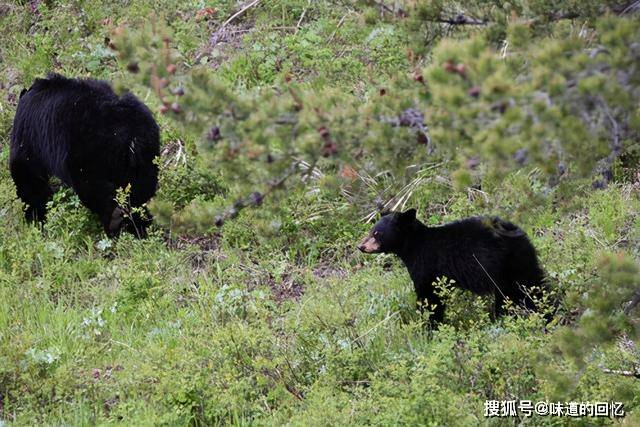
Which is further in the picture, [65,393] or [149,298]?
[149,298]

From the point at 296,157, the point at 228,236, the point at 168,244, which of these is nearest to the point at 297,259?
the point at 228,236

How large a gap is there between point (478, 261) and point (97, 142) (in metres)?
3.41

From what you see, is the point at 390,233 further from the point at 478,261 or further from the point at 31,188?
the point at 31,188

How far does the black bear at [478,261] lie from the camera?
18.8 ft

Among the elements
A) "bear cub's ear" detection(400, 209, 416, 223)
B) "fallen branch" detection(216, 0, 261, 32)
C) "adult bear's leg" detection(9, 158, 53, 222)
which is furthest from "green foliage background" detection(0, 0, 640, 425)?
"fallen branch" detection(216, 0, 261, 32)

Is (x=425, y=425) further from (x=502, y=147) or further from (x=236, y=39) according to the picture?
(x=236, y=39)

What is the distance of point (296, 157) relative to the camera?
3418 mm

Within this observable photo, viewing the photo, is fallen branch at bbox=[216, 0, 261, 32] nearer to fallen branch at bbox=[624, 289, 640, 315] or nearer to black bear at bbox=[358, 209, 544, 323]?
black bear at bbox=[358, 209, 544, 323]

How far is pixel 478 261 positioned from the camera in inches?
225

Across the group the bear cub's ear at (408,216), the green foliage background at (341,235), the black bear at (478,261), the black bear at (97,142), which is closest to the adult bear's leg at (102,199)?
the black bear at (97,142)

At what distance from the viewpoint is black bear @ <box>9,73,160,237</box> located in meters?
7.29

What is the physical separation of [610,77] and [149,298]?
430 centimetres

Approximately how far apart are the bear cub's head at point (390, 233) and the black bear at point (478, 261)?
0.30ft

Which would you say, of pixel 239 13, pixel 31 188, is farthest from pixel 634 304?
pixel 239 13
